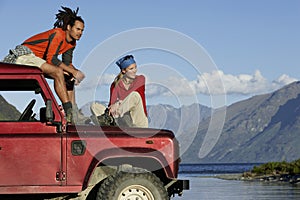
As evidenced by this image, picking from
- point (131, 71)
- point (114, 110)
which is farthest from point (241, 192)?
point (114, 110)

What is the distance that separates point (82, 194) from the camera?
11219 mm

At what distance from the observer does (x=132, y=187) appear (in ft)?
36.4

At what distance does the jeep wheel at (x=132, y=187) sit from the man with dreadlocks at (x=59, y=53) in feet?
3.25

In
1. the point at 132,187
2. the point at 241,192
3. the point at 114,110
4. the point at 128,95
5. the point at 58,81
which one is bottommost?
the point at 132,187

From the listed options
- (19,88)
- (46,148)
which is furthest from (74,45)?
(46,148)

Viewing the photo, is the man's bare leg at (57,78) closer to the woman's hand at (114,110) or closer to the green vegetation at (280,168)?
the woman's hand at (114,110)

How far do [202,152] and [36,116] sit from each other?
239 cm

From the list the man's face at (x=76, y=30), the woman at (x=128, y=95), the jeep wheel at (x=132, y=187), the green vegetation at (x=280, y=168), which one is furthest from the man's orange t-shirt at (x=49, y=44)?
the green vegetation at (x=280, y=168)

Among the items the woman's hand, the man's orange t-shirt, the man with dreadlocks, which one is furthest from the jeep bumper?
the man's orange t-shirt

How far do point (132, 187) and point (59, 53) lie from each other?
2240 millimetres

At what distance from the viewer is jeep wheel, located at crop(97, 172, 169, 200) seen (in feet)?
36.1

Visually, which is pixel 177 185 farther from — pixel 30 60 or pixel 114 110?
pixel 30 60

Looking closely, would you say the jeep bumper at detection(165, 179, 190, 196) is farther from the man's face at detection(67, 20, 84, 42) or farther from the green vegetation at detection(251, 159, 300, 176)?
the green vegetation at detection(251, 159, 300, 176)

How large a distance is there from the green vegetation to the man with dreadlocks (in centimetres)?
5158
